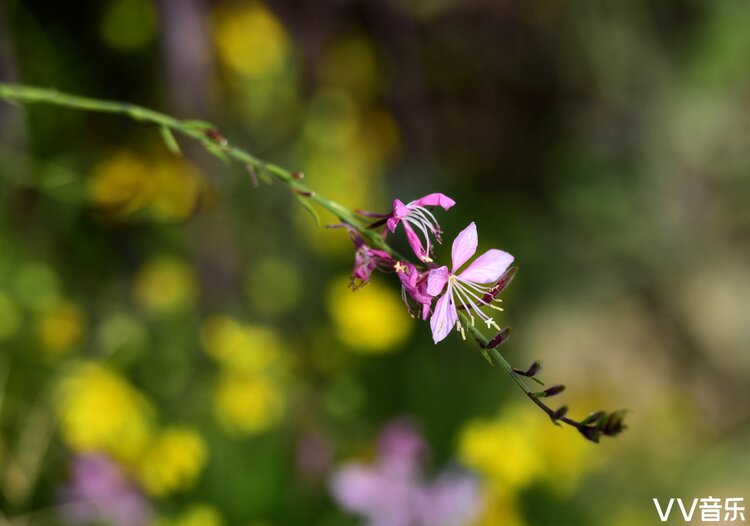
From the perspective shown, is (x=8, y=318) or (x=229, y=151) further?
(x=8, y=318)

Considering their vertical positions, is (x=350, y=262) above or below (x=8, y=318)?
→ above

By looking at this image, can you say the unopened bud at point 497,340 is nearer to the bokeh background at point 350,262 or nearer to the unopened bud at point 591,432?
the unopened bud at point 591,432

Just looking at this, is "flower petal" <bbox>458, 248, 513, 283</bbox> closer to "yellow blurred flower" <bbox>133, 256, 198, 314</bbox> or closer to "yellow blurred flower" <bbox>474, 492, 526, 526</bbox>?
"yellow blurred flower" <bbox>474, 492, 526, 526</bbox>

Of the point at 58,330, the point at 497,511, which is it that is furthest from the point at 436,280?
the point at 58,330

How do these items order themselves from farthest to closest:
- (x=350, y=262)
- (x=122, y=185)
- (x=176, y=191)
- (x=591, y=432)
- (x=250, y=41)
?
(x=250, y=41), (x=350, y=262), (x=176, y=191), (x=122, y=185), (x=591, y=432)

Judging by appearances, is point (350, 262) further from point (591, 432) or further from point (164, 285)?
point (591, 432)

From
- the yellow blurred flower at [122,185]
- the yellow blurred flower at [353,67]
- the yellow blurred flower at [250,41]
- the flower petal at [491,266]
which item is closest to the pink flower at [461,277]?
the flower petal at [491,266]
